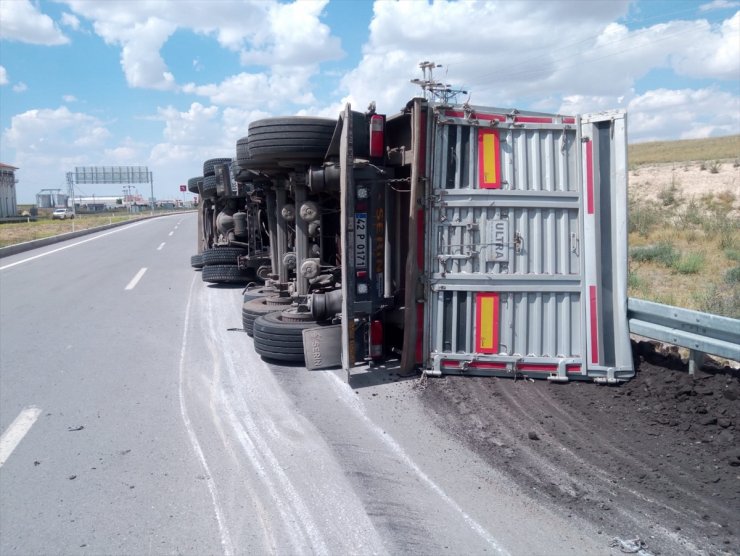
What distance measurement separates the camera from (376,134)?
634 centimetres

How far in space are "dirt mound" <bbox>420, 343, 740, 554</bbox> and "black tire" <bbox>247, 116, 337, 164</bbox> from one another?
3.07 m

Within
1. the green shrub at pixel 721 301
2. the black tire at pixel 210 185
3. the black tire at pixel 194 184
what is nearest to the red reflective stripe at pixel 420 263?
the green shrub at pixel 721 301

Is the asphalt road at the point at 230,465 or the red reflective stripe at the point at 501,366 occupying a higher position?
the red reflective stripe at the point at 501,366

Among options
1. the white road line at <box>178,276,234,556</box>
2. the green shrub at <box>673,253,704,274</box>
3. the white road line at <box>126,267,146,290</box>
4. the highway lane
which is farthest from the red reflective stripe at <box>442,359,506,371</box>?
the white road line at <box>126,267,146,290</box>

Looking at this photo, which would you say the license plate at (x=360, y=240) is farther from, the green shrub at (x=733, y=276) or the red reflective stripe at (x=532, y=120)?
the green shrub at (x=733, y=276)

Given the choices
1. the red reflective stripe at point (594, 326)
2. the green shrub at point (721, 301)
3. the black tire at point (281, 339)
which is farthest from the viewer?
the green shrub at point (721, 301)

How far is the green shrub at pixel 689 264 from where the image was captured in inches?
451

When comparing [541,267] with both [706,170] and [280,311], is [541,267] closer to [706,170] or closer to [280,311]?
[280,311]

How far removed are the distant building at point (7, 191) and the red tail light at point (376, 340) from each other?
248 feet

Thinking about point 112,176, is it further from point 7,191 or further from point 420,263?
point 420,263

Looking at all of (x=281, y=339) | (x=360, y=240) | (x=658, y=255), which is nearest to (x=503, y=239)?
(x=360, y=240)

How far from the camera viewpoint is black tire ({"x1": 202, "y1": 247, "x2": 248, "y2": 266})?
13.0 metres

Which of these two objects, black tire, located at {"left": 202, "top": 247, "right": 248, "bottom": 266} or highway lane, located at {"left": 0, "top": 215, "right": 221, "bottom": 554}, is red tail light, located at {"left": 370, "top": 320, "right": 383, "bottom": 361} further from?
black tire, located at {"left": 202, "top": 247, "right": 248, "bottom": 266}

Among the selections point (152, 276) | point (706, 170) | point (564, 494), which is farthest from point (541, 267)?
point (706, 170)
